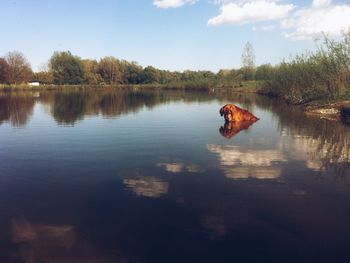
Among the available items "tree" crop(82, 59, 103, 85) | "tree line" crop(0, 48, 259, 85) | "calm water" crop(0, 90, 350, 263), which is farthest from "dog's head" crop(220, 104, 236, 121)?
"tree" crop(82, 59, 103, 85)

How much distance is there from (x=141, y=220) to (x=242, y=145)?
12.1 m

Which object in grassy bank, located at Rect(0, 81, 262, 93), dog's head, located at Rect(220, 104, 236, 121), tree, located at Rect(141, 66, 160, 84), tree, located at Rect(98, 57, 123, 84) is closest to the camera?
dog's head, located at Rect(220, 104, 236, 121)

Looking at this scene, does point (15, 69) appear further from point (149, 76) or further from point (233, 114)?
point (233, 114)

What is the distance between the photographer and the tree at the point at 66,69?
463ft

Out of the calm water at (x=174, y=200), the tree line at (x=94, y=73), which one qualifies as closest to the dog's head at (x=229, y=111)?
the calm water at (x=174, y=200)

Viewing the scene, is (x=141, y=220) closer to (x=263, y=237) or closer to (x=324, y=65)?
(x=263, y=237)

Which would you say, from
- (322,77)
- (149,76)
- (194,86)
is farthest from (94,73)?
(322,77)

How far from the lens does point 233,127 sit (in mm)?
28328

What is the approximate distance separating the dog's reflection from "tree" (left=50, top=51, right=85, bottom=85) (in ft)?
402

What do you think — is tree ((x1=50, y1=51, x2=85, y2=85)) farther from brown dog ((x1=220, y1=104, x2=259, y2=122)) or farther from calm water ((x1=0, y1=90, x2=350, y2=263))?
calm water ((x1=0, y1=90, x2=350, y2=263))

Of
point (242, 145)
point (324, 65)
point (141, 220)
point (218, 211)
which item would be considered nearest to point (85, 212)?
point (141, 220)

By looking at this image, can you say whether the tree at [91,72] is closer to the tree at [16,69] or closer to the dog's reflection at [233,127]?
the tree at [16,69]

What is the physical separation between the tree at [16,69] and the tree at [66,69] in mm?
11619

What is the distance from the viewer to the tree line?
129875mm
